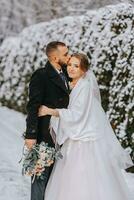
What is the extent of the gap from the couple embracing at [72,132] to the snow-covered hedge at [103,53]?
2.56 metres

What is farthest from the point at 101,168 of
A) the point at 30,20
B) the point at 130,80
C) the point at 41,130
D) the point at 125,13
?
the point at 30,20

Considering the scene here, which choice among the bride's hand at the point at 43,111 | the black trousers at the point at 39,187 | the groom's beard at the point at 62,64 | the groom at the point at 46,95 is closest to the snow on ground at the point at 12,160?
the black trousers at the point at 39,187

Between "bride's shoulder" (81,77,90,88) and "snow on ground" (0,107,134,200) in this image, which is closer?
"bride's shoulder" (81,77,90,88)

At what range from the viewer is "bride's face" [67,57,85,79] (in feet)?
17.0

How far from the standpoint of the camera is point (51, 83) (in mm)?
5172

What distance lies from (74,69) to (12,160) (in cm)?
362

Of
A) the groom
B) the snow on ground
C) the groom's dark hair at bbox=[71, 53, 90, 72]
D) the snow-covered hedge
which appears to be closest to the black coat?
the groom

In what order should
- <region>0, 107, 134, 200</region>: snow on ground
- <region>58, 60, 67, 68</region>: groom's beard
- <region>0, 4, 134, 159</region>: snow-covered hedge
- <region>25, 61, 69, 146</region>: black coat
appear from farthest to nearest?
<region>0, 4, 134, 159</region>: snow-covered hedge
<region>0, 107, 134, 200</region>: snow on ground
<region>58, 60, 67, 68</region>: groom's beard
<region>25, 61, 69, 146</region>: black coat

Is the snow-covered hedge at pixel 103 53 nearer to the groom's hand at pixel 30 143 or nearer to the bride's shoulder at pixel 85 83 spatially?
the bride's shoulder at pixel 85 83

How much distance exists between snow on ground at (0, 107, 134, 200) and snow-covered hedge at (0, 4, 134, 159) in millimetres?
650

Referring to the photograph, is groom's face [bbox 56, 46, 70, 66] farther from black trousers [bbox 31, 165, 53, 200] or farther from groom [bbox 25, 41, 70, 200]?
black trousers [bbox 31, 165, 53, 200]

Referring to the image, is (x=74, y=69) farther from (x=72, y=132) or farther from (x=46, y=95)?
(x=72, y=132)

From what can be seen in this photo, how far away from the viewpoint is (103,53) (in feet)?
30.1

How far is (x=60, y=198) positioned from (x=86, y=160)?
0.42 m
